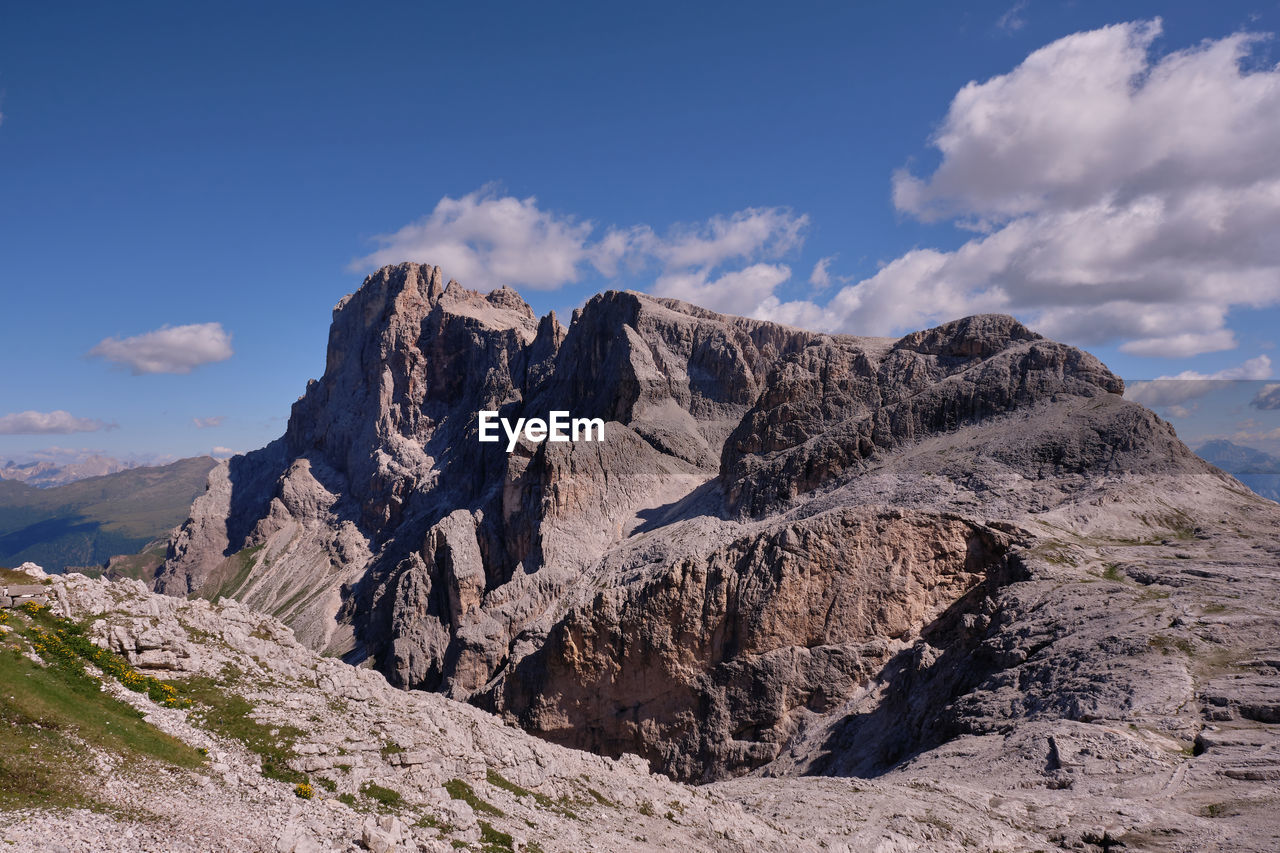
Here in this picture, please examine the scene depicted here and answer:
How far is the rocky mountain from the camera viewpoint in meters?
30.5

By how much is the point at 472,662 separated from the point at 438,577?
2933cm

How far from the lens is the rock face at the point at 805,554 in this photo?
45.2m

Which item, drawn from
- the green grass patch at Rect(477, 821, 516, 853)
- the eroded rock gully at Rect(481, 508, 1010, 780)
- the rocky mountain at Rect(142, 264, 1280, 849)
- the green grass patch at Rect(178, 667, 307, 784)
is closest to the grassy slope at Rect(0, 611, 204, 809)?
the green grass patch at Rect(178, 667, 307, 784)

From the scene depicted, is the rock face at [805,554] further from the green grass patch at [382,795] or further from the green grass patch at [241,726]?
the green grass patch at [241,726]

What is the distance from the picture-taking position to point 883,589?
53.8m

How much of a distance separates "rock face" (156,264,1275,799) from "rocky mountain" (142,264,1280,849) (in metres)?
0.23

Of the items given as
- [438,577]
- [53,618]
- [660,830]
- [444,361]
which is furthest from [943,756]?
[444,361]

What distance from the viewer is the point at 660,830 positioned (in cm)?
2442

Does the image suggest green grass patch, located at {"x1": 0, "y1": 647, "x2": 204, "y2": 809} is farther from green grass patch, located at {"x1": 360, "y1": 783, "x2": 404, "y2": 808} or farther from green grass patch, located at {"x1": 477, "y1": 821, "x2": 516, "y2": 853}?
green grass patch, located at {"x1": 477, "y1": 821, "x2": 516, "y2": 853}

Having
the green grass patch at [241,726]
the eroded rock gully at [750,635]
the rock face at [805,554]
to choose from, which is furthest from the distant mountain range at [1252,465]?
the green grass patch at [241,726]

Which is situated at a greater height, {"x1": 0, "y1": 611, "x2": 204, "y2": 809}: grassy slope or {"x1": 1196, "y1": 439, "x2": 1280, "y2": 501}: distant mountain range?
{"x1": 1196, "y1": 439, "x2": 1280, "y2": 501}: distant mountain range

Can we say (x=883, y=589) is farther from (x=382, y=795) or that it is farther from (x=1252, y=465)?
(x=1252, y=465)

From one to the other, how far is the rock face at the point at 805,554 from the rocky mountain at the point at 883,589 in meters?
0.23

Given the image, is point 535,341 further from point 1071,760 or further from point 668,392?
point 1071,760
